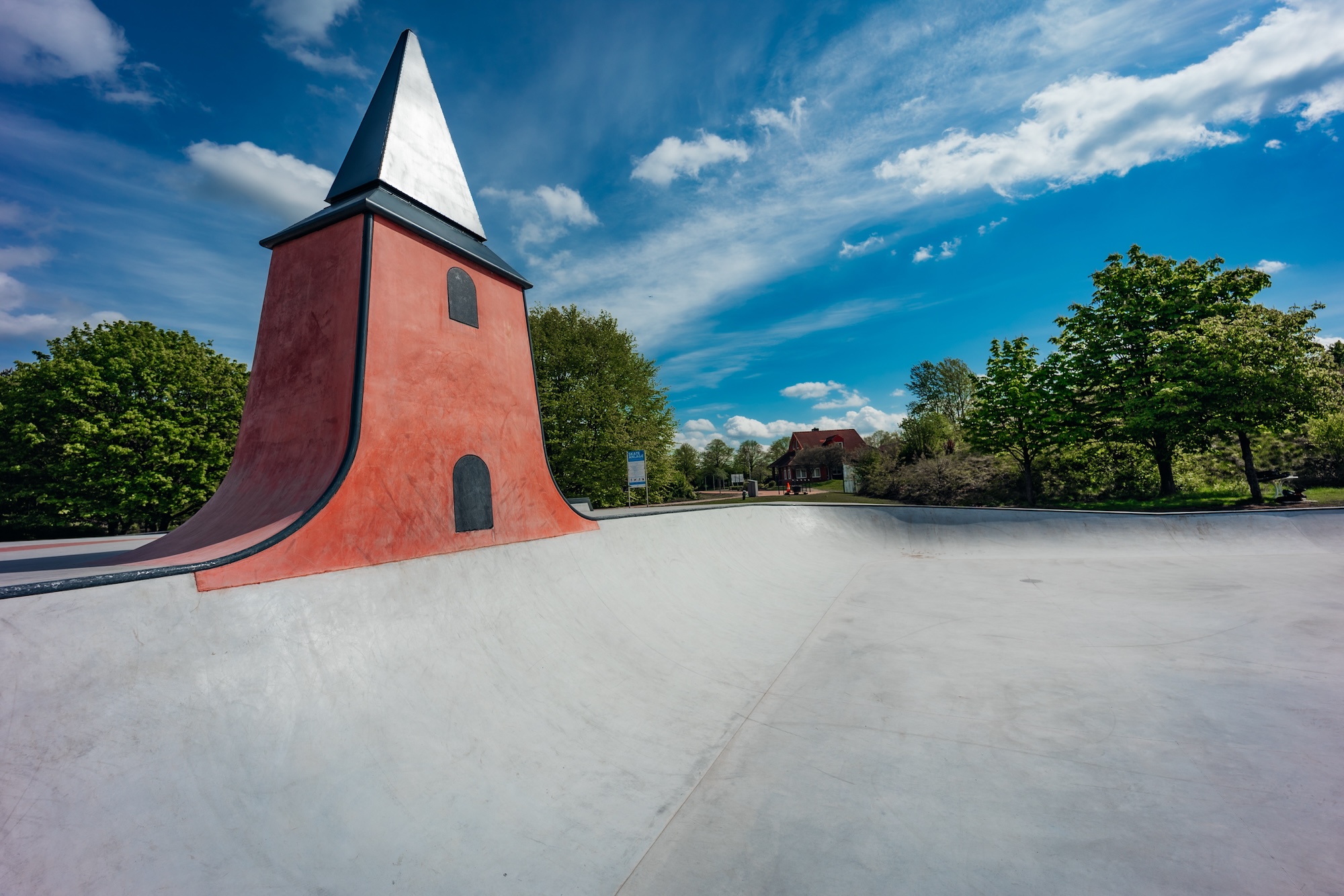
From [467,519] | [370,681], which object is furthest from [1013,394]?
[370,681]

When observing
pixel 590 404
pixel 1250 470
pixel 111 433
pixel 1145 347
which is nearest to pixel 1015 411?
pixel 1145 347

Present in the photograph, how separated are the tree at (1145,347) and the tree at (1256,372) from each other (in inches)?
20.1

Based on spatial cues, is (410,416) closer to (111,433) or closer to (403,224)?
(403,224)

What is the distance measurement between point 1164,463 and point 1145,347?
455 centimetres

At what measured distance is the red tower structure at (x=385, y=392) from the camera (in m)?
4.89

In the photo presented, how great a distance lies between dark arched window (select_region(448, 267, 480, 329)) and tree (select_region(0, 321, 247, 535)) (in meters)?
19.5

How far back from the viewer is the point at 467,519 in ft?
20.0

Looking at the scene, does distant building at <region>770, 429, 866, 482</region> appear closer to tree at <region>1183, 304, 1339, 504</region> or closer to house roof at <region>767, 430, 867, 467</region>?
house roof at <region>767, 430, 867, 467</region>

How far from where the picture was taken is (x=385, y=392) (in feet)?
17.9

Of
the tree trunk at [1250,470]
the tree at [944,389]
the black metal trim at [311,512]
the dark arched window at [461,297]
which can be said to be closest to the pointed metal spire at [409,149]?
the dark arched window at [461,297]

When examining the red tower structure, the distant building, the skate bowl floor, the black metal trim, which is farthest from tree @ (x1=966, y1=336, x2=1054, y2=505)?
the distant building

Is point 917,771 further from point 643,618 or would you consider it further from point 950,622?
point 950,622

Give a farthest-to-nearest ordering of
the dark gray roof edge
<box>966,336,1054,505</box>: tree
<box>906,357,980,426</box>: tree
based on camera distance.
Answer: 1. <box>906,357,980,426</box>: tree
2. <box>966,336,1054,505</box>: tree
3. the dark gray roof edge

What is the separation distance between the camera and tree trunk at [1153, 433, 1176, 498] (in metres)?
18.5
